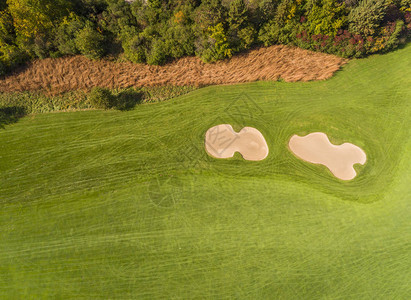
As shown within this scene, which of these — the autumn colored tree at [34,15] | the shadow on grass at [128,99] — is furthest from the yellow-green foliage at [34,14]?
the shadow on grass at [128,99]

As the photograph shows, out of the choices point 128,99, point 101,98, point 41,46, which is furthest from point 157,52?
point 41,46

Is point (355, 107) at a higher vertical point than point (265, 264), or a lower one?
higher

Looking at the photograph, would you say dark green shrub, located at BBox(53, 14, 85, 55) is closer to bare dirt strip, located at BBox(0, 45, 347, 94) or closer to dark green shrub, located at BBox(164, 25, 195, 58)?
bare dirt strip, located at BBox(0, 45, 347, 94)

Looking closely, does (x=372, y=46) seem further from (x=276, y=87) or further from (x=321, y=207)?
(x=321, y=207)

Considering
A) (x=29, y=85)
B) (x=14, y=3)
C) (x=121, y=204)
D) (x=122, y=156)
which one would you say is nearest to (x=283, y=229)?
(x=121, y=204)

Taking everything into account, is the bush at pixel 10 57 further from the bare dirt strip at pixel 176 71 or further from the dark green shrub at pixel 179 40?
the dark green shrub at pixel 179 40

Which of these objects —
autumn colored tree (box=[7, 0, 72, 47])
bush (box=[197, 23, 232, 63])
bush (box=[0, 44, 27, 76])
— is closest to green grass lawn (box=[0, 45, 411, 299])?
bush (box=[197, 23, 232, 63])

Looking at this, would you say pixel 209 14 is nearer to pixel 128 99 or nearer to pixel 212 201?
pixel 128 99
